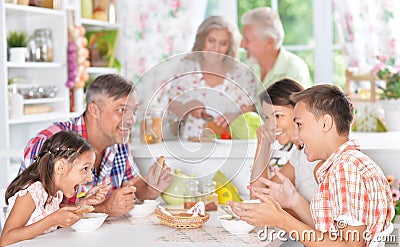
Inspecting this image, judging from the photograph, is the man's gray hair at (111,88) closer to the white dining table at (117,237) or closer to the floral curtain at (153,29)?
the white dining table at (117,237)

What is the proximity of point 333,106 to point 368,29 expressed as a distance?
6.63 ft

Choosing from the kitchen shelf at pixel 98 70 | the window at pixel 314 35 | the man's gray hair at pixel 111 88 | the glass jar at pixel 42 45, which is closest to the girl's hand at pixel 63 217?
the man's gray hair at pixel 111 88

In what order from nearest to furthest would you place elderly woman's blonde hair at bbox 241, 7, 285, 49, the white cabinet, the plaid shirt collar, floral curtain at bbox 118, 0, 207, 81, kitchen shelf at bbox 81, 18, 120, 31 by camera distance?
1. the plaid shirt collar
2. the white cabinet
3. elderly woman's blonde hair at bbox 241, 7, 285, 49
4. kitchen shelf at bbox 81, 18, 120, 31
5. floral curtain at bbox 118, 0, 207, 81

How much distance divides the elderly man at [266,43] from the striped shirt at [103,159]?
1.18 m

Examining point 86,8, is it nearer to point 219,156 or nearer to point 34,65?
point 34,65

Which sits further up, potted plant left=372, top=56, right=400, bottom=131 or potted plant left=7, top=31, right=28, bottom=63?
potted plant left=7, top=31, right=28, bottom=63

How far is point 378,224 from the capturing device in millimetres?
1762

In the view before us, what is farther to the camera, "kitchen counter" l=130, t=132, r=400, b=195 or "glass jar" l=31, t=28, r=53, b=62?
"glass jar" l=31, t=28, r=53, b=62

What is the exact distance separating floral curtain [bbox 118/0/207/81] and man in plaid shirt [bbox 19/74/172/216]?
1.64 m

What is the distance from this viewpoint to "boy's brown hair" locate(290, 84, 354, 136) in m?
1.91

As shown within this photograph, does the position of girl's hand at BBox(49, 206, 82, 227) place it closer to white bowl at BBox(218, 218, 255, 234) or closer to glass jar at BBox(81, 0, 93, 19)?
white bowl at BBox(218, 218, 255, 234)

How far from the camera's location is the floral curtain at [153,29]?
4027 millimetres

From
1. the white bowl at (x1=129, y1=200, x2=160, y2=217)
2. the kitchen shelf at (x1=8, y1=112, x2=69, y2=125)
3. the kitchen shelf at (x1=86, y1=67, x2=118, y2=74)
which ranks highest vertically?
the kitchen shelf at (x1=86, y1=67, x2=118, y2=74)

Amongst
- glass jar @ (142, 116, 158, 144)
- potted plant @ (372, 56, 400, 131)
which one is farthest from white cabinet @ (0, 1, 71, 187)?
potted plant @ (372, 56, 400, 131)
